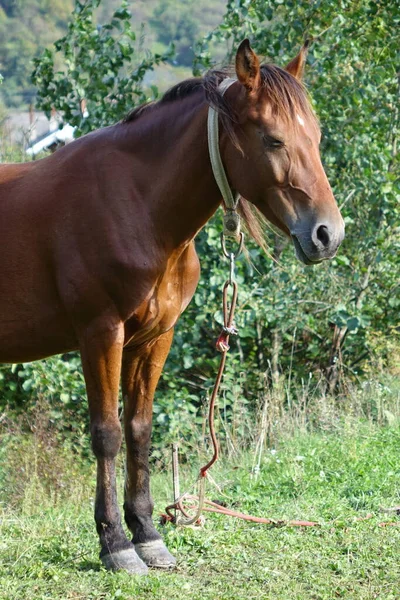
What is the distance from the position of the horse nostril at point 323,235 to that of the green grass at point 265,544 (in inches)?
60.2

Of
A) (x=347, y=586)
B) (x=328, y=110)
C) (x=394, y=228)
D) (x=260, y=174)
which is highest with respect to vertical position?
(x=328, y=110)

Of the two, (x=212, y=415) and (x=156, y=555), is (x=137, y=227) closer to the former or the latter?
(x=212, y=415)

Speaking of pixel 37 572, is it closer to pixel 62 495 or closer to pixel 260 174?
pixel 260 174

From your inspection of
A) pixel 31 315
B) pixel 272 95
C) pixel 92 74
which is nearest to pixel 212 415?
pixel 31 315

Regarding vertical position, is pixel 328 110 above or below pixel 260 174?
above

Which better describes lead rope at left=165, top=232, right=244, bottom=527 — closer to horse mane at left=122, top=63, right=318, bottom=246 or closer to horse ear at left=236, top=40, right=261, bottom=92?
horse mane at left=122, top=63, right=318, bottom=246

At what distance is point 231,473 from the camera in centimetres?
584

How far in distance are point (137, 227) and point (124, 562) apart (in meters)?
1.55

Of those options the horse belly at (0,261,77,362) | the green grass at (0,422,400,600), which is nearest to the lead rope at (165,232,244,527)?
the green grass at (0,422,400,600)

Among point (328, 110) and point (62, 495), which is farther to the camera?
point (328, 110)

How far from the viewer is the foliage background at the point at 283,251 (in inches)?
297

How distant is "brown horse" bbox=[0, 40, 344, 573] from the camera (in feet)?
11.2

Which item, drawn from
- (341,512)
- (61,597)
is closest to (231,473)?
(341,512)

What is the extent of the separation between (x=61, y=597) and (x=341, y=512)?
1.79m
